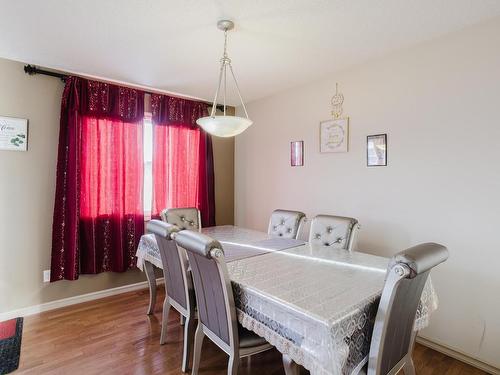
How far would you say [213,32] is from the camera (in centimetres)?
221

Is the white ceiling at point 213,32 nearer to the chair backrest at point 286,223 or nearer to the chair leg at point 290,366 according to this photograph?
the chair backrest at point 286,223

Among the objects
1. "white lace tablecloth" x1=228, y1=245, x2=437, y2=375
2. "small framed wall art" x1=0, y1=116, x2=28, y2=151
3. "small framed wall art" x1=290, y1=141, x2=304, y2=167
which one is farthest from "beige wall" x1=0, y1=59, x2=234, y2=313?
"small framed wall art" x1=290, y1=141, x2=304, y2=167

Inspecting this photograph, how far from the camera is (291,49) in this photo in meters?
2.49

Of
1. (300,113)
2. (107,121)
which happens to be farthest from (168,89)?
(300,113)

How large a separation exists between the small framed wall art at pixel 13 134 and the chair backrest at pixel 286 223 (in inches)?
99.1

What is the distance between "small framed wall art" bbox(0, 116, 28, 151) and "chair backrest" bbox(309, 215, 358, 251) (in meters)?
2.83

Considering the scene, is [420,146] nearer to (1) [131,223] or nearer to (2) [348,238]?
(2) [348,238]

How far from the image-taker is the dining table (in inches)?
46.5

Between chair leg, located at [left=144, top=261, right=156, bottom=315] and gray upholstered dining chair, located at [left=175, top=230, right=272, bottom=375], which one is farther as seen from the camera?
chair leg, located at [left=144, top=261, right=156, bottom=315]

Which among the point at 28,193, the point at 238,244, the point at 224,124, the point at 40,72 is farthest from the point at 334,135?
the point at 28,193

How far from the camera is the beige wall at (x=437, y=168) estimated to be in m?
2.04

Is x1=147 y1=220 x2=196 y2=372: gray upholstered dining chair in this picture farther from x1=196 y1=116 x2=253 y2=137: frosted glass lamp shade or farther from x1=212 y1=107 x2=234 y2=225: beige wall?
x1=212 y1=107 x2=234 y2=225: beige wall

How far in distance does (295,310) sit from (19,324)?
273 centimetres

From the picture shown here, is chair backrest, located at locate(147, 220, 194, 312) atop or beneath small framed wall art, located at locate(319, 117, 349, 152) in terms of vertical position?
beneath
